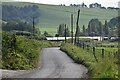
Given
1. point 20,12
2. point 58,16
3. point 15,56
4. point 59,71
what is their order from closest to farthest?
point 59,71 < point 15,56 < point 58,16 < point 20,12

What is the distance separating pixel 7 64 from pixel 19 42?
738cm

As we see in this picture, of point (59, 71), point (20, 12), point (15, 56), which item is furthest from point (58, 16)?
point (59, 71)

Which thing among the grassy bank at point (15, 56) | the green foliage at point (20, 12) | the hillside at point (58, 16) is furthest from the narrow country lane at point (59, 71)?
the hillside at point (58, 16)

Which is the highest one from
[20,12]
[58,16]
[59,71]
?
[20,12]

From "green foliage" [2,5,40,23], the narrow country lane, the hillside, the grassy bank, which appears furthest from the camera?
the hillside

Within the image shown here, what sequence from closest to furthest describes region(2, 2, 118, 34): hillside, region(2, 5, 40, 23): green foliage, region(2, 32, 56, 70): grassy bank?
region(2, 32, 56, 70): grassy bank
region(2, 5, 40, 23): green foliage
region(2, 2, 118, 34): hillside

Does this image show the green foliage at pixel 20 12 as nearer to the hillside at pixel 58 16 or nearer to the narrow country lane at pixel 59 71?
the hillside at pixel 58 16

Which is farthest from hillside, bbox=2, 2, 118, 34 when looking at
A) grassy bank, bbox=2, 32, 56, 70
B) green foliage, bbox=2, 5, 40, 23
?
grassy bank, bbox=2, 32, 56, 70

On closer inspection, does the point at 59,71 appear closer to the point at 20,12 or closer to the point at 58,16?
the point at 58,16

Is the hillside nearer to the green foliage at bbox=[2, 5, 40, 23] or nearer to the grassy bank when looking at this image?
the green foliage at bbox=[2, 5, 40, 23]

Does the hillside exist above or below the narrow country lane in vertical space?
above

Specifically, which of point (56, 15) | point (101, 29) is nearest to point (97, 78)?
point (101, 29)

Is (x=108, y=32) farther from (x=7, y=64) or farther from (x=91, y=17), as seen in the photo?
(x=7, y=64)

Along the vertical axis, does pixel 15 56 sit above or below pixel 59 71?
above
